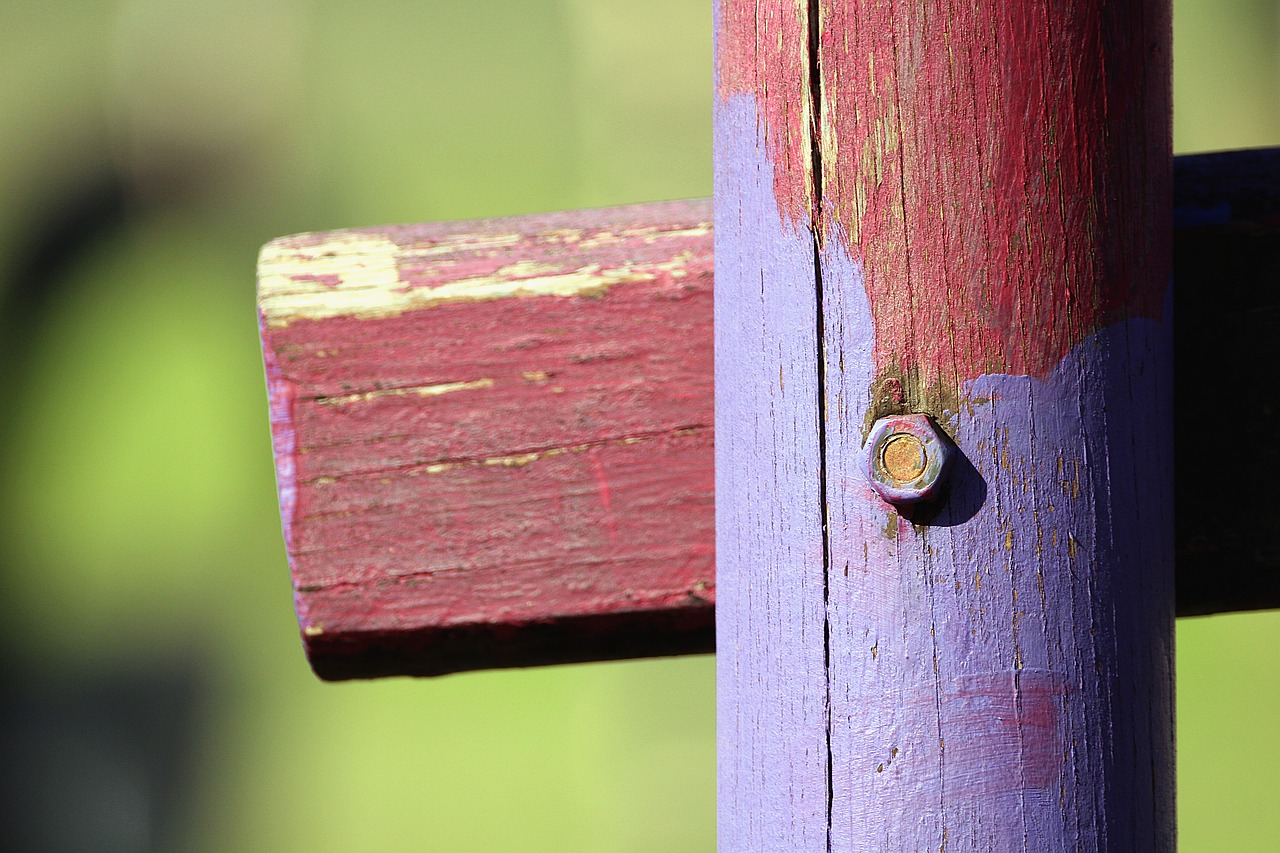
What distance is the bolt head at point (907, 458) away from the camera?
18.6 inches

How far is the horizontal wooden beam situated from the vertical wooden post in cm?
15

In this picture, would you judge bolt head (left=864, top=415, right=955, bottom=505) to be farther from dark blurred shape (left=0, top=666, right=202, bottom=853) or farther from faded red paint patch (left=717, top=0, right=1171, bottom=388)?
dark blurred shape (left=0, top=666, right=202, bottom=853)

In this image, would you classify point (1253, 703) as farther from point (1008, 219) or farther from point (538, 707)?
point (1008, 219)

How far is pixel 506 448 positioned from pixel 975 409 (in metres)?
0.29

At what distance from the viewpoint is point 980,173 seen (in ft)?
1.57

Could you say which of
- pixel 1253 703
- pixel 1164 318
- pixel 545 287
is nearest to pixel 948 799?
pixel 1164 318

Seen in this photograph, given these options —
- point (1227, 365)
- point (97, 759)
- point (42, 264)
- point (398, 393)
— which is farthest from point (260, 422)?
point (1227, 365)

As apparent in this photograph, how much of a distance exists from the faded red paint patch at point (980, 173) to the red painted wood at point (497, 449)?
18 cm

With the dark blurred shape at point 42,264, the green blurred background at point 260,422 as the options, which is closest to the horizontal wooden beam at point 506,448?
the green blurred background at point 260,422

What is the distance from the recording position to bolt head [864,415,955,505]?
0.47 meters

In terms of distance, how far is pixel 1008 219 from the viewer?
1.57 feet

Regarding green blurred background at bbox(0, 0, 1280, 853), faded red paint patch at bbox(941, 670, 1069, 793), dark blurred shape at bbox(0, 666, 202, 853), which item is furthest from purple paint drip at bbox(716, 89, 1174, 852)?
Answer: dark blurred shape at bbox(0, 666, 202, 853)

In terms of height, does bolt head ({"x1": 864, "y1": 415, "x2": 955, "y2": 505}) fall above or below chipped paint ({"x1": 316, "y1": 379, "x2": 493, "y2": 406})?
above

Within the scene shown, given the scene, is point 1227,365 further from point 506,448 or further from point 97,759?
point 97,759
